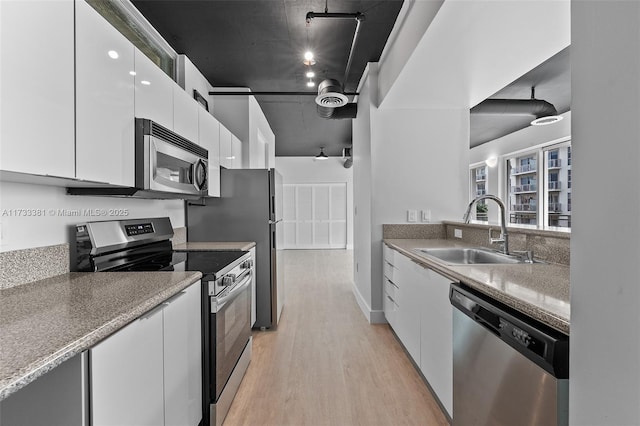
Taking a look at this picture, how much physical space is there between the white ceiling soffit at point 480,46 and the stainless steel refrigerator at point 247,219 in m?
1.55

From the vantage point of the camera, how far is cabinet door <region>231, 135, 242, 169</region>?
3506mm

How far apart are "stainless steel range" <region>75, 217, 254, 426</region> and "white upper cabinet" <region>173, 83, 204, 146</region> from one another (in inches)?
26.6

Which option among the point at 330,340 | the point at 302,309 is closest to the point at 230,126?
the point at 302,309

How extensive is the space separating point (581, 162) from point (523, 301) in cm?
57

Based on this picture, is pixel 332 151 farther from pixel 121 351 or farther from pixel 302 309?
pixel 121 351

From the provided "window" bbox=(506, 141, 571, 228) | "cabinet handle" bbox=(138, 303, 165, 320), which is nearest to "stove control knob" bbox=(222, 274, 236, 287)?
"cabinet handle" bbox=(138, 303, 165, 320)

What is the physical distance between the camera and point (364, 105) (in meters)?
3.58

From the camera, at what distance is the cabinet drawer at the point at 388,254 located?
280 cm

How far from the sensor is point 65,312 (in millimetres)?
969

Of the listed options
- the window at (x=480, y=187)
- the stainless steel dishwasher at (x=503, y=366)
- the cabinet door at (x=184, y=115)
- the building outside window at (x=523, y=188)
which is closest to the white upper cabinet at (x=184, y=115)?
the cabinet door at (x=184, y=115)

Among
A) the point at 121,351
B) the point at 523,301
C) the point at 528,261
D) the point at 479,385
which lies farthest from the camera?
the point at 528,261

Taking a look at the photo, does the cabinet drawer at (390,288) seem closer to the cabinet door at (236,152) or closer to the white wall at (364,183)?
the white wall at (364,183)

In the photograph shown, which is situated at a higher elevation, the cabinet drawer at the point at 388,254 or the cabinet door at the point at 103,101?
the cabinet door at the point at 103,101

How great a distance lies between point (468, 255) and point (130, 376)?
7.62 feet
